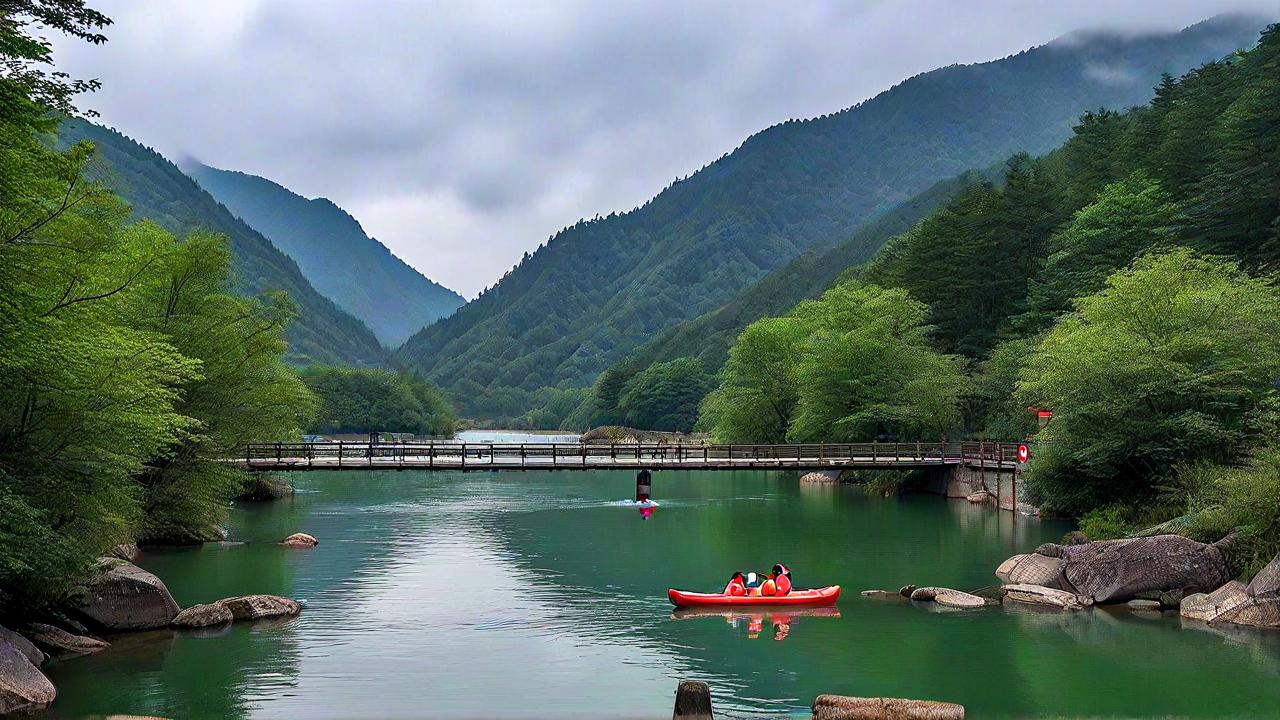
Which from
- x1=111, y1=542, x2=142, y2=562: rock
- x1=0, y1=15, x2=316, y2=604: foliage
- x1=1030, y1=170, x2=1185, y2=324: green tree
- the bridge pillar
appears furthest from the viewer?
x1=1030, y1=170, x2=1185, y2=324: green tree

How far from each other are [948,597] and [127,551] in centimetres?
2994

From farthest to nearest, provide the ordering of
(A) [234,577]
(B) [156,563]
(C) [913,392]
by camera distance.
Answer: (C) [913,392] → (B) [156,563] → (A) [234,577]

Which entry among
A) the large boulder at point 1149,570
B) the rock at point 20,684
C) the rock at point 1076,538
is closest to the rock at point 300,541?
the rock at point 20,684

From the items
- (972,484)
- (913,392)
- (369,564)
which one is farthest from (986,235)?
(369,564)

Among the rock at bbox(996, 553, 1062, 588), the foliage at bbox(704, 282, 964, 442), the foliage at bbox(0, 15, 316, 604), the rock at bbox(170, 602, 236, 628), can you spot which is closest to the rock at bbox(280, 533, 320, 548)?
the foliage at bbox(0, 15, 316, 604)

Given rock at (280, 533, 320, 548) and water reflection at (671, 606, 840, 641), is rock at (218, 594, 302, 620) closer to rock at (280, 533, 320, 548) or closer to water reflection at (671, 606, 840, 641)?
water reflection at (671, 606, 840, 641)

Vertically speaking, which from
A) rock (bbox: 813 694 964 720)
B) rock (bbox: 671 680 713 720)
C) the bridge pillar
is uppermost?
the bridge pillar

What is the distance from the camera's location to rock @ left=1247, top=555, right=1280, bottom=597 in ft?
95.7

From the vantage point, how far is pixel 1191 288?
157 feet

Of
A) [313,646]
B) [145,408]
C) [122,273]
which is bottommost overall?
[313,646]

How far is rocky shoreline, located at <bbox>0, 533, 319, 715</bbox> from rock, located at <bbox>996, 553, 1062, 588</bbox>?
22.9 m

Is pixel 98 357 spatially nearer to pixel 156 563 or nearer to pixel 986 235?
pixel 156 563

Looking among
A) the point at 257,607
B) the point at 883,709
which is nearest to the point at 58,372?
the point at 257,607

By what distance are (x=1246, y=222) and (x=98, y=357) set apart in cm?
6552
